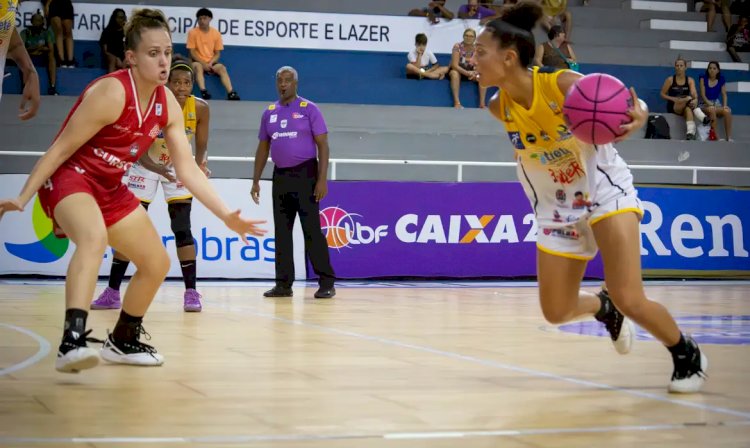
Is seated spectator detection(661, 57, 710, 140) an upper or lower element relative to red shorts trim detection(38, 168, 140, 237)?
upper

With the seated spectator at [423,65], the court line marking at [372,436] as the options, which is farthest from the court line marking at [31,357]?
the seated spectator at [423,65]

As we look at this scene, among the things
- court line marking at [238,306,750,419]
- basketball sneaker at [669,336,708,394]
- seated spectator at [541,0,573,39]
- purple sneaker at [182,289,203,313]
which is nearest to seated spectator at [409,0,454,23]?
seated spectator at [541,0,573,39]

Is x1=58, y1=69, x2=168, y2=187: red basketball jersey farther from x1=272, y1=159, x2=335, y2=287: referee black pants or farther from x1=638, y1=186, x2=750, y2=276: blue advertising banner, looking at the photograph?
x1=638, y1=186, x2=750, y2=276: blue advertising banner

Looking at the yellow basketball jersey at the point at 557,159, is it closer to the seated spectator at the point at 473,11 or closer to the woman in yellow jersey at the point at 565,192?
the woman in yellow jersey at the point at 565,192

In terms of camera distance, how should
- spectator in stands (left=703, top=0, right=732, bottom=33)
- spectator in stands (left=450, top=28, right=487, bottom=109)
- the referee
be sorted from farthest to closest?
spectator in stands (left=703, top=0, right=732, bottom=33), spectator in stands (left=450, top=28, right=487, bottom=109), the referee

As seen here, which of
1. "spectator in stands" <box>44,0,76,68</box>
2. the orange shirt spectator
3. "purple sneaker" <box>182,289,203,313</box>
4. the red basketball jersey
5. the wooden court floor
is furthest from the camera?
the orange shirt spectator

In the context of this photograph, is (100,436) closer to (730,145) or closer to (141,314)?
(141,314)

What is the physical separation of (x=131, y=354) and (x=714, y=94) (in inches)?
616

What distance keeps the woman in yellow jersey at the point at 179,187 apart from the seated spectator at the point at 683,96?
1162cm

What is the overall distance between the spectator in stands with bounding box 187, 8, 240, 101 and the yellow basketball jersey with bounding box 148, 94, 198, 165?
768 cm

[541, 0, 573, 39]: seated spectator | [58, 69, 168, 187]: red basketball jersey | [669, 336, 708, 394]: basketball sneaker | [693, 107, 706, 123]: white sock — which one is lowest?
[669, 336, 708, 394]: basketball sneaker

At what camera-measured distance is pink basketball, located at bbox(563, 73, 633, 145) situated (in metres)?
5.24

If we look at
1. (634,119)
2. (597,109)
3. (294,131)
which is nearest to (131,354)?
(597,109)

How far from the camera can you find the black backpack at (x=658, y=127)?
19438 mm
